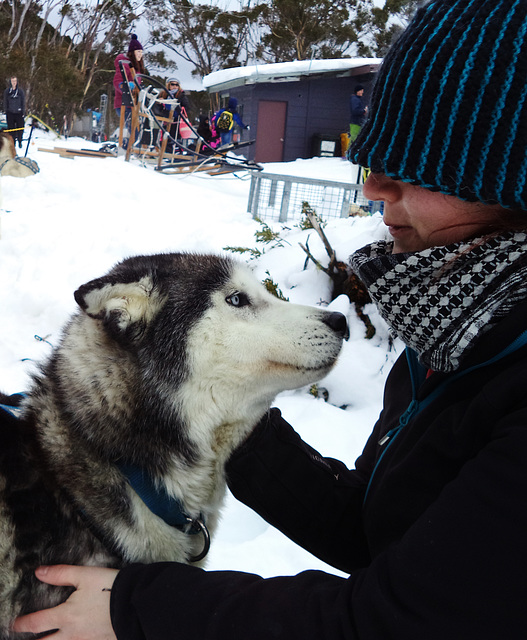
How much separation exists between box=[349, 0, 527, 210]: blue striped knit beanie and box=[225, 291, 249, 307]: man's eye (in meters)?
0.66

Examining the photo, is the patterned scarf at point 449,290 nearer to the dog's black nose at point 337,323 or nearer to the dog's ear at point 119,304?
the dog's black nose at point 337,323

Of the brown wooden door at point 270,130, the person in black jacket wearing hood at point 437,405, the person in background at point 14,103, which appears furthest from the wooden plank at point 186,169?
the person in black jacket wearing hood at point 437,405

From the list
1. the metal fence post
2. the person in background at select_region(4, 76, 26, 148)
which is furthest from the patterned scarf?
the person in background at select_region(4, 76, 26, 148)

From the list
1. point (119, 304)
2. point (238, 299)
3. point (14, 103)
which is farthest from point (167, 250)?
point (14, 103)

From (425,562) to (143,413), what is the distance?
863 mm

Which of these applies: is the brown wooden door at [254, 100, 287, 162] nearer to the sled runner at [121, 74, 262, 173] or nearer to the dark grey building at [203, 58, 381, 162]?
the dark grey building at [203, 58, 381, 162]

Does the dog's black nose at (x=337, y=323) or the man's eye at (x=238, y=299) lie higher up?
the man's eye at (x=238, y=299)

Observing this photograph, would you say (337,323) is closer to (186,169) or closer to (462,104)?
(462,104)

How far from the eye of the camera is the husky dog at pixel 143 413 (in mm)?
1317

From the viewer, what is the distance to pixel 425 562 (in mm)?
757

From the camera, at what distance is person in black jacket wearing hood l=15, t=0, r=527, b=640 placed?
2.40 feet

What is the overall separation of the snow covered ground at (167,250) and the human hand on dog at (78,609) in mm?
717

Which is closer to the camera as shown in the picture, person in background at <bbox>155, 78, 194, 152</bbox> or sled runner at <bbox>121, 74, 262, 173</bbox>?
sled runner at <bbox>121, 74, 262, 173</bbox>

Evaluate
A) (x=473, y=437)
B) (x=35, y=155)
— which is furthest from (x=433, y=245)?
(x=35, y=155)
